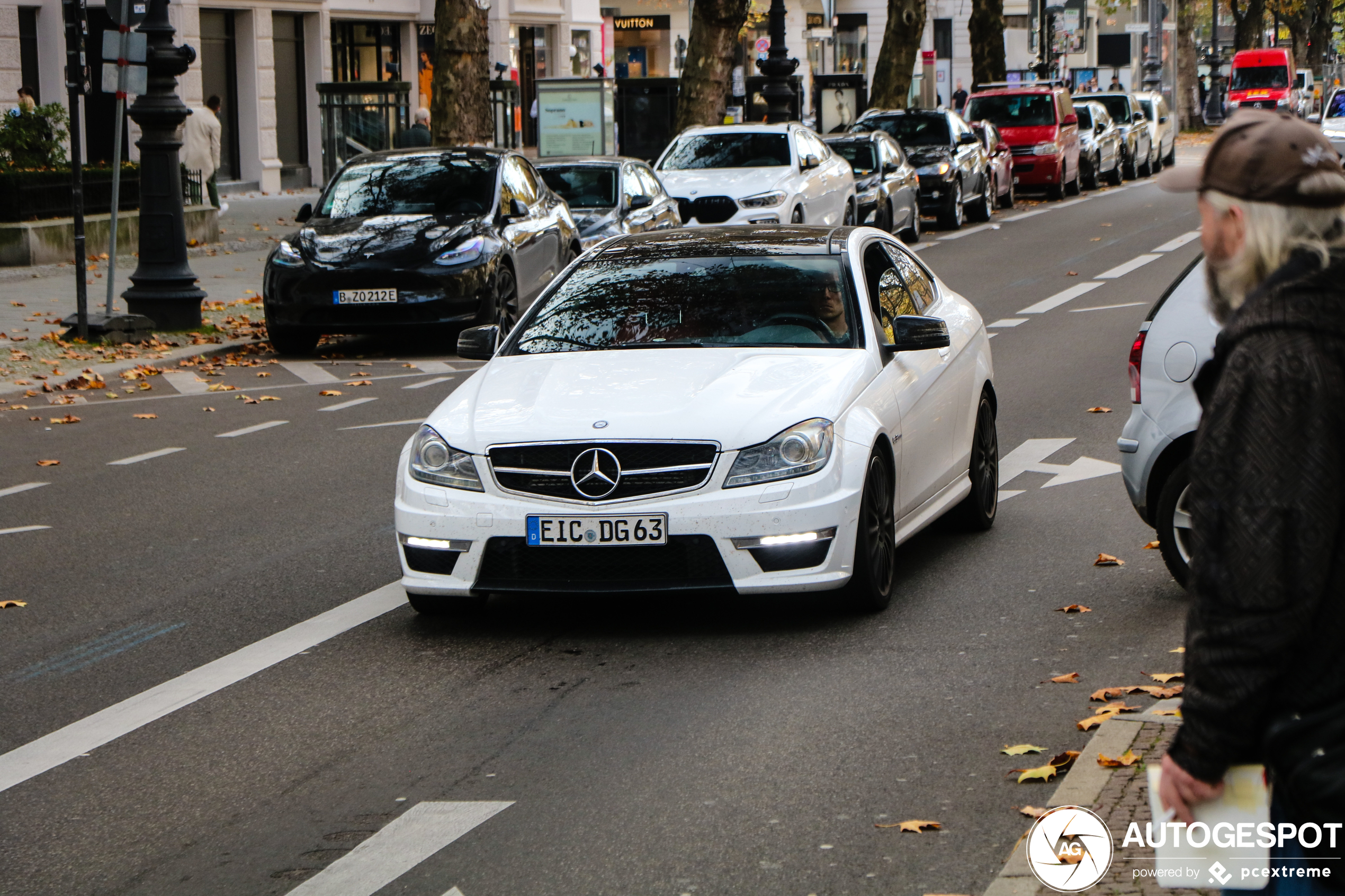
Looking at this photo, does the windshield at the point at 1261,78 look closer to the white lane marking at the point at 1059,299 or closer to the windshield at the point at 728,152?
the windshield at the point at 728,152

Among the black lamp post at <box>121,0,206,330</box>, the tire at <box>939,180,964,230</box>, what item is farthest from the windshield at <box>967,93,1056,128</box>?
the black lamp post at <box>121,0,206,330</box>

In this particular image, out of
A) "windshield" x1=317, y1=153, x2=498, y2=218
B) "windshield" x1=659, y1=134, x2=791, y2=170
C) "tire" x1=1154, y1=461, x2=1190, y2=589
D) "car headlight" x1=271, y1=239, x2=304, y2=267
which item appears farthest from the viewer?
"windshield" x1=659, y1=134, x2=791, y2=170

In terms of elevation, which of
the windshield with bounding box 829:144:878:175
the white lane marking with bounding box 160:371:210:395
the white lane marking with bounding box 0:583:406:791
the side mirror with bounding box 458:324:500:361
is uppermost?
the windshield with bounding box 829:144:878:175

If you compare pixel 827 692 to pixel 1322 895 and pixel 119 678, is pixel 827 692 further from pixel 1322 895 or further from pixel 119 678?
pixel 1322 895

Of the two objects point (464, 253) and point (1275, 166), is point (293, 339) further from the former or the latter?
point (1275, 166)

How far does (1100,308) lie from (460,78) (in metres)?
9.05

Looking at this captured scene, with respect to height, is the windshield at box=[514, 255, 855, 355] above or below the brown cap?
below

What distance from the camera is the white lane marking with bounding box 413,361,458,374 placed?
15.6 metres

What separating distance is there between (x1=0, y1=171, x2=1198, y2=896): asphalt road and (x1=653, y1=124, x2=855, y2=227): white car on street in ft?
42.4

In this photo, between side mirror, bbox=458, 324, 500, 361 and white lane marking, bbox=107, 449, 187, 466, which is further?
white lane marking, bbox=107, 449, 187, 466

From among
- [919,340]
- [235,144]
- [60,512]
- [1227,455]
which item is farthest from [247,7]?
[1227,455]

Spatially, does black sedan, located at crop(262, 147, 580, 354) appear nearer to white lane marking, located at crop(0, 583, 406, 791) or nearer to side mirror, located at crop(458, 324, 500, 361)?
side mirror, located at crop(458, 324, 500, 361)

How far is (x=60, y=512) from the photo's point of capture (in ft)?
31.9

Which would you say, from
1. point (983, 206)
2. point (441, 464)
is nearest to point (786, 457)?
point (441, 464)
